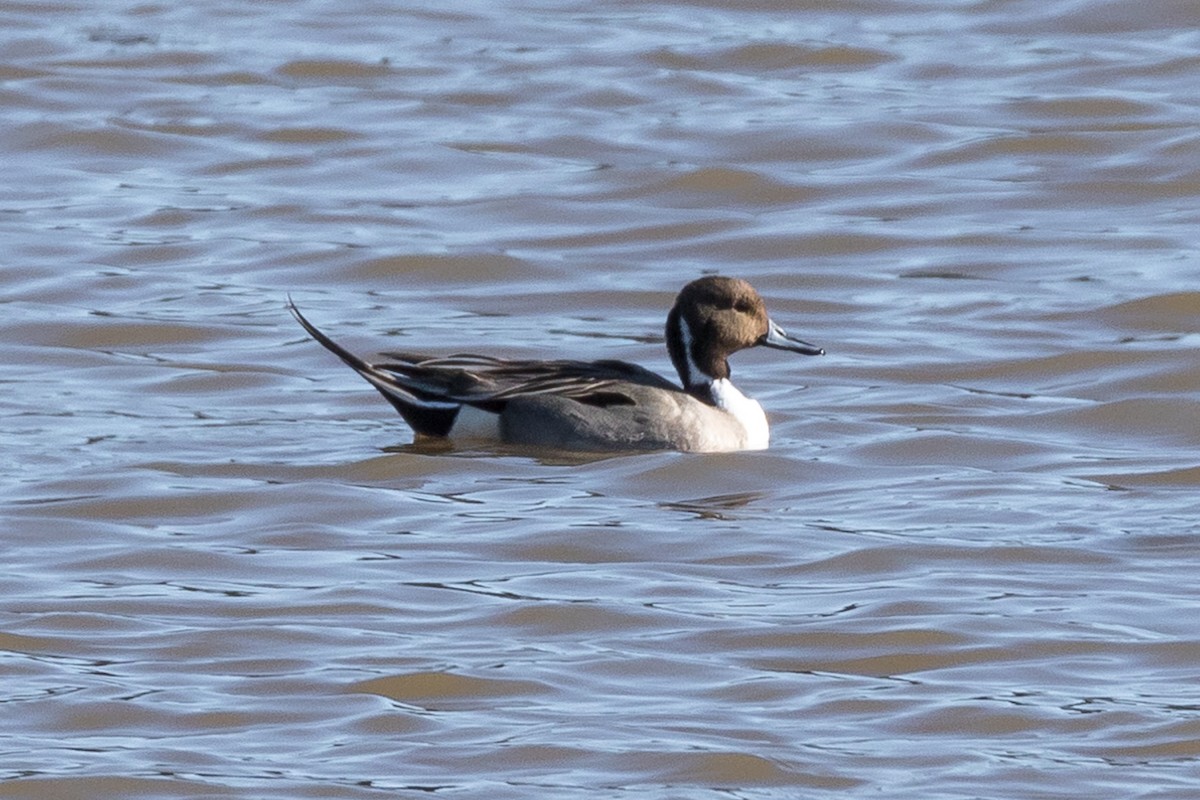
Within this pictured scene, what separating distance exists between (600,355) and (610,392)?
167cm

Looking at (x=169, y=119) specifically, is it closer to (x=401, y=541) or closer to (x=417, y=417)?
(x=417, y=417)

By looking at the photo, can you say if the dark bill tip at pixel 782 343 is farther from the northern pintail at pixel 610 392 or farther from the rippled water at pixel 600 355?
the rippled water at pixel 600 355

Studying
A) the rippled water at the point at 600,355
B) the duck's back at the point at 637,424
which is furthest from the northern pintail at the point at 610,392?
the rippled water at the point at 600,355

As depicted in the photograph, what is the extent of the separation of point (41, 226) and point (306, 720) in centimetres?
735

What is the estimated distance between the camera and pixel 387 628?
7.17m

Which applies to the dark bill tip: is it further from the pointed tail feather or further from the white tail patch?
the pointed tail feather

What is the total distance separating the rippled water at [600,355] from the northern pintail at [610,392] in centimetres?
16

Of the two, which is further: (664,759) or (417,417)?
(417,417)

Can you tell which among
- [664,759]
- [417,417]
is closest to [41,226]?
[417,417]

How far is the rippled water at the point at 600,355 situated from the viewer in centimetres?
638

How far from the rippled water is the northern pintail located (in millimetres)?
158

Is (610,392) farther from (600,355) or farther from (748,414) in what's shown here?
(600,355)

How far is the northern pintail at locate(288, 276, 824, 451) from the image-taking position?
971cm

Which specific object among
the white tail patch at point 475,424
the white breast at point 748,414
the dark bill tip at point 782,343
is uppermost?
the dark bill tip at point 782,343
